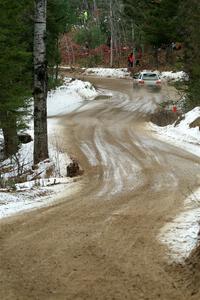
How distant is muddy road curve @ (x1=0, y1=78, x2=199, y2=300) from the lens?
5.16 m

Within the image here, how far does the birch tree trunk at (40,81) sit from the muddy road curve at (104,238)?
3.87 feet

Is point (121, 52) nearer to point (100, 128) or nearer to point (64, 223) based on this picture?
point (100, 128)

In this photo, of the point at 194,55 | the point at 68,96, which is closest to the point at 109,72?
the point at 68,96

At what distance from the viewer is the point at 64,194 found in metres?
9.59

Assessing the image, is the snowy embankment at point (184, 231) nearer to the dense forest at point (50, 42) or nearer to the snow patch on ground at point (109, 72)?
the dense forest at point (50, 42)

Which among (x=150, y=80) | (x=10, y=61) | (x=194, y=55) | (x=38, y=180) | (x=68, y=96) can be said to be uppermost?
(x=194, y=55)

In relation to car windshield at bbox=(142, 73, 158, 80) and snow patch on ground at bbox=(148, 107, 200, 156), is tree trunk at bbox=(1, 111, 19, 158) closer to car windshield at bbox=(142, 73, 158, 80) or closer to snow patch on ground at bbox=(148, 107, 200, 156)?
snow patch on ground at bbox=(148, 107, 200, 156)

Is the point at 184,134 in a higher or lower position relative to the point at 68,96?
higher

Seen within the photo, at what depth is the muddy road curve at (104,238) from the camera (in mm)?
5156

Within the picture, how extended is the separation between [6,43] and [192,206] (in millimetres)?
9894

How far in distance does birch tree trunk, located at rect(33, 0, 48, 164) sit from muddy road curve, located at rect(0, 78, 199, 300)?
118 cm

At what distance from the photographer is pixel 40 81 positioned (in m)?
13.0

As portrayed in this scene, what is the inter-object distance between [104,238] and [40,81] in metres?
7.04

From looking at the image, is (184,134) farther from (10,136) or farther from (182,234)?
(182,234)
